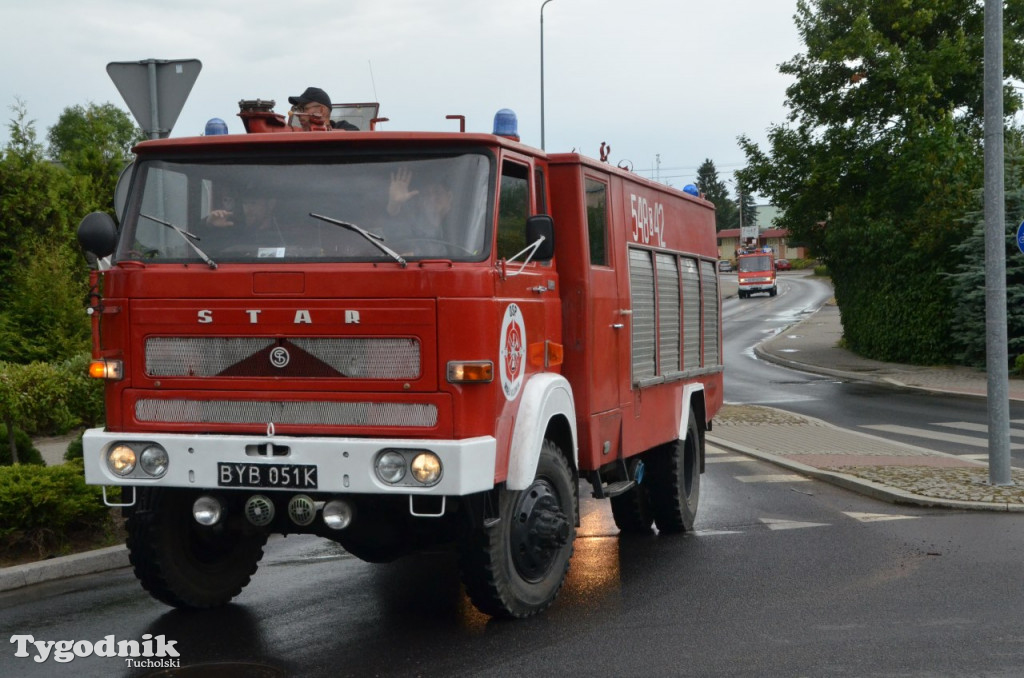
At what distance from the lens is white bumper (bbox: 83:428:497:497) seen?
230 inches

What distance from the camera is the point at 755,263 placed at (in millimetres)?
74312

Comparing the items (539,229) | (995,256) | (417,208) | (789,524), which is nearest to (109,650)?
(417,208)

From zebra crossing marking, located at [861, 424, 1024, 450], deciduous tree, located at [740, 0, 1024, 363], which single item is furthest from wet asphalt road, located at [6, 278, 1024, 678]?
deciduous tree, located at [740, 0, 1024, 363]

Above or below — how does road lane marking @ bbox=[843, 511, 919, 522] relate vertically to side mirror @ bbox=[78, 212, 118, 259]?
below

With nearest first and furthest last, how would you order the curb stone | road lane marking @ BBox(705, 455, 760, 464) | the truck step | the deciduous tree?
the curb stone
the truck step
road lane marking @ BBox(705, 455, 760, 464)
the deciduous tree

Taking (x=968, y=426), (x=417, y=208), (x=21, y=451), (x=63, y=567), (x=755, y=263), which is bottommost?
(x=968, y=426)

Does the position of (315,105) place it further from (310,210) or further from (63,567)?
(63,567)

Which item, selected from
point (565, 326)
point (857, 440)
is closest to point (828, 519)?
point (565, 326)

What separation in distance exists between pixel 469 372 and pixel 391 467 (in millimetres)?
570

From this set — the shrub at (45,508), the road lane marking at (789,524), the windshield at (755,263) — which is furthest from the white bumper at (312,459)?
the windshield at (755,263)

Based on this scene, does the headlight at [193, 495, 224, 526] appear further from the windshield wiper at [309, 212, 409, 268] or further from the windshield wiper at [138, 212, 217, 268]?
the windshield wiper at [309, 212, 409, 268]

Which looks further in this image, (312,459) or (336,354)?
(336,354)

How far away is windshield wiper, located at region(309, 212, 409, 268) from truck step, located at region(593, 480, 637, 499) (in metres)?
2.38

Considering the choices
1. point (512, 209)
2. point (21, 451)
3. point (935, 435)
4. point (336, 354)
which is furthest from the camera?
point (935, 435)
